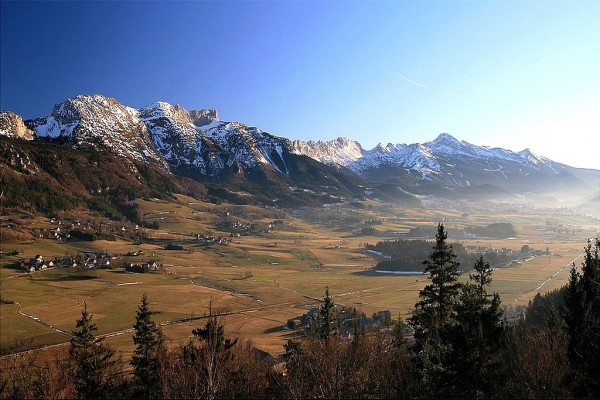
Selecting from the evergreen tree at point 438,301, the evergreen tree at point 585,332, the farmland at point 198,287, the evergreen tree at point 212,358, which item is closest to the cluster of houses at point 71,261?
the farmland at point 198,287

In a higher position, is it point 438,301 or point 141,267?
point 438,301

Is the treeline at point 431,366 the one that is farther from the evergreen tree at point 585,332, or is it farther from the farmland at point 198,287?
the farmland at point 198,287

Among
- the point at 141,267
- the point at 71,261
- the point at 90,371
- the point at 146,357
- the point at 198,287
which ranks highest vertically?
the point at 90,371

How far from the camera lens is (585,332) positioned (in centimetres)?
2330

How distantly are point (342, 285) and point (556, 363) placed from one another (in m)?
122

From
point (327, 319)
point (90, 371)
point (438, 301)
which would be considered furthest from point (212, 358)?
point (327, 319)

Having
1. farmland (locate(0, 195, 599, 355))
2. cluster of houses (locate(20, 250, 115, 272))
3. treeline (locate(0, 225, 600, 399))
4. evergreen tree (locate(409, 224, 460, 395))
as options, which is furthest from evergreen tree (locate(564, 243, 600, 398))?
cluster of houses (locate(20, 250, 115, 272))

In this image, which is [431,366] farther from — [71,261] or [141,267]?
[71,261]

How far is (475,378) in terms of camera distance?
69.4ft

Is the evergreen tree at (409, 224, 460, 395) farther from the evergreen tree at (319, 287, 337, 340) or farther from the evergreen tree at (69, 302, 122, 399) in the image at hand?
the evergreen tree at (69, 302, 122, 399)

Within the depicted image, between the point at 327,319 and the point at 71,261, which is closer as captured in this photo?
the point at 327,319

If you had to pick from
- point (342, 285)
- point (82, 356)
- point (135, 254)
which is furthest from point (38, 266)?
point (82, 356)

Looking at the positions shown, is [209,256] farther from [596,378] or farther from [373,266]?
[596,378]

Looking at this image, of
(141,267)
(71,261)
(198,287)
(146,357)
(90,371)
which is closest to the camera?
(90,371)
